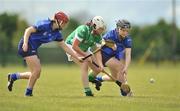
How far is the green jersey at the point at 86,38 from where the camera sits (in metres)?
15.0

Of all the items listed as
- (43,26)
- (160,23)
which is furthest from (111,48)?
(160,23)

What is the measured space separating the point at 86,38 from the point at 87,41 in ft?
0.35

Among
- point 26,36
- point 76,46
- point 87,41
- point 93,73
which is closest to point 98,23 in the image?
point 87,41

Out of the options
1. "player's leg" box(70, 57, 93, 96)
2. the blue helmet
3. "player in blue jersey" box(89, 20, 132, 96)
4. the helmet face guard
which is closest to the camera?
the helmet face guard

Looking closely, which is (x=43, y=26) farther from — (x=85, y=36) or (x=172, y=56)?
(x=172, y=56)

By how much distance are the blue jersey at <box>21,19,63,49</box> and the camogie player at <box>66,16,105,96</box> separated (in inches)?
24.2

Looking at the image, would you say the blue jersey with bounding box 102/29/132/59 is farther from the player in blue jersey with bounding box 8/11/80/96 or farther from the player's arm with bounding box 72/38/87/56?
the player in blue jersey with bounding box 8/11/80/96

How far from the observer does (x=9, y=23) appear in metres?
57.1

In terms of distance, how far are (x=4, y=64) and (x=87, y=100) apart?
3625cm

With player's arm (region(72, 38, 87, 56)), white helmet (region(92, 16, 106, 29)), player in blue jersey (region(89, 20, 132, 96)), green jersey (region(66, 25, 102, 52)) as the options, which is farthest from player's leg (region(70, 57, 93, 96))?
white helmet (region(92, 16, 106, 29))

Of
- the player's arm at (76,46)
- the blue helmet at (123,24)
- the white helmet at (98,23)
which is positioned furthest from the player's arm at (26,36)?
the blue helmet at (123,24)

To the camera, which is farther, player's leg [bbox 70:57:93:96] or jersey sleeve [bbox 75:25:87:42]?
player's leg [bbox 70:57:93:96]

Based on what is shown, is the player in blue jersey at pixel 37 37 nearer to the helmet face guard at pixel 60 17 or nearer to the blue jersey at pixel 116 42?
Result: the helmet face guard at pixel 60 17

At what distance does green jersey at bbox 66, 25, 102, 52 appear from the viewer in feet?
49.1
